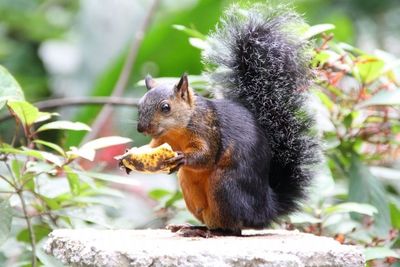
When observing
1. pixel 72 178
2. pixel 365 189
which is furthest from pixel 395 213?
pixel 72 178

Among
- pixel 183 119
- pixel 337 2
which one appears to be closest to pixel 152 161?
pixel 183 119

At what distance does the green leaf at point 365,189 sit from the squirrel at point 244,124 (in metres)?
0.36

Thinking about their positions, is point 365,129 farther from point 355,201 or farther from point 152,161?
point 152,161

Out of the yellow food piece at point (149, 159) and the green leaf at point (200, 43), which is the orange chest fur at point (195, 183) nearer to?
the yellow food piece at point (149, 159)

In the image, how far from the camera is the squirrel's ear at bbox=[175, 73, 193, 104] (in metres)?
2.07

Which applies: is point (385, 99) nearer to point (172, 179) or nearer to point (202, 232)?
point (202, 232)

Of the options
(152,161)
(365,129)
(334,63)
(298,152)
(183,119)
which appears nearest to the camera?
(152,161)

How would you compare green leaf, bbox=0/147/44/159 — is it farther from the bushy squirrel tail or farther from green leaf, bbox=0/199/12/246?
the bushy squirrel tail

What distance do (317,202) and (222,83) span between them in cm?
54

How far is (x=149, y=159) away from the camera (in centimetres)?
195

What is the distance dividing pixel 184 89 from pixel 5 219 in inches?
21.7

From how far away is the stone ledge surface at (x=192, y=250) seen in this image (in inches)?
66.1

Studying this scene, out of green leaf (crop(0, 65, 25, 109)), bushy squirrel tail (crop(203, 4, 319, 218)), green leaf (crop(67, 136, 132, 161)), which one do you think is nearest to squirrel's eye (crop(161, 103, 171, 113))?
green leaf (crop(67, 136, 132, 161))

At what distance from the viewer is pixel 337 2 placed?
5164 mm
